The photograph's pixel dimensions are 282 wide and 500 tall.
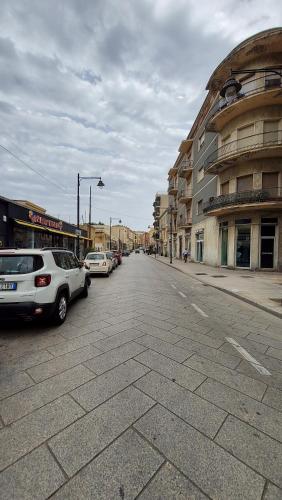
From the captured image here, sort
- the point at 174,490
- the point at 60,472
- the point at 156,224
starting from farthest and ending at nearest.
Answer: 1. the point at 156,224
2. the point at 60,472
3. the point at 174,490

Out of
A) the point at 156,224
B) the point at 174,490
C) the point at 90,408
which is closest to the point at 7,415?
the point at 90,408

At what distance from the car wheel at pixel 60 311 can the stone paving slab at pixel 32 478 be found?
3107 millimetres

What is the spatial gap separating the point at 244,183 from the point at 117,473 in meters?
18.4

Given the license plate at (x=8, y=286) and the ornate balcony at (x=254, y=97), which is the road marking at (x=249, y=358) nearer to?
the license plate at (x=8, y=286)

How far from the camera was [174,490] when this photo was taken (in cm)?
155

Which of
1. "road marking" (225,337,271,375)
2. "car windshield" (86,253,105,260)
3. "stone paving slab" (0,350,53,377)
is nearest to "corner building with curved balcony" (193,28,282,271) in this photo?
"car windshield" (86,253,105,260)

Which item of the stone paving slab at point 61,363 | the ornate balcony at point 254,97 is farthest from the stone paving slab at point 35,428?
the ornate balcony at point 254,97

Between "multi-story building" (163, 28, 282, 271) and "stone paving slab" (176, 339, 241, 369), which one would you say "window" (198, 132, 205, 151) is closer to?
A: "multi-story building" (163, 28, 282, 271)

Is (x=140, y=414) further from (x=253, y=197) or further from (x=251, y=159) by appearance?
(x=251, y=159)

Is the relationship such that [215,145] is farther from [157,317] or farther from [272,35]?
[157,317]

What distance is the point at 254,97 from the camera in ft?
48.9

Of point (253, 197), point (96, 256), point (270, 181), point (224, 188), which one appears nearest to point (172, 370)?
point (96, 256)

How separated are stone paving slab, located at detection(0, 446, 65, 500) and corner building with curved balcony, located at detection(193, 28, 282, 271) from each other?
16.7 meters

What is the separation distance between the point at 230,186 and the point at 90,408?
1838 centimetres
